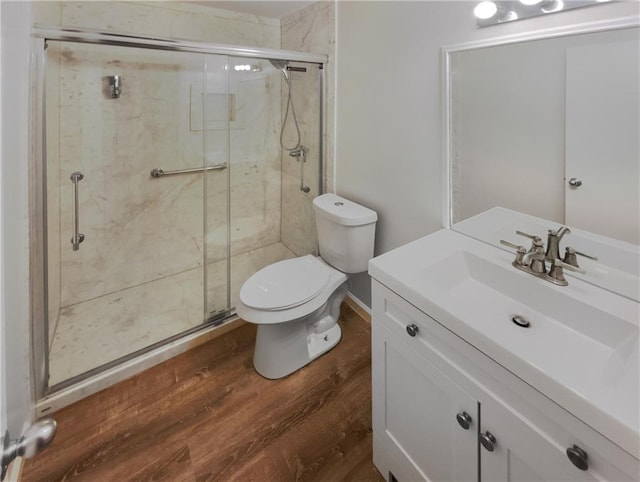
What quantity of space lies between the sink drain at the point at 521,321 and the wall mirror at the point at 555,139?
0.82 feet

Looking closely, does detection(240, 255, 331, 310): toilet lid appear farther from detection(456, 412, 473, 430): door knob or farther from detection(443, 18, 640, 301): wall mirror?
detection(456, 412, 473, 430): door knob

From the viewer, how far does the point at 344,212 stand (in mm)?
1920

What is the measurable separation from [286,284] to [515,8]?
4.91 ft

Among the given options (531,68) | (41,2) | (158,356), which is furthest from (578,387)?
(41,2)

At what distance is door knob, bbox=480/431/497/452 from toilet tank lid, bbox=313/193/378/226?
1203 mm

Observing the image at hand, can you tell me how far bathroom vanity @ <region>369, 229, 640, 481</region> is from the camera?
63 cm

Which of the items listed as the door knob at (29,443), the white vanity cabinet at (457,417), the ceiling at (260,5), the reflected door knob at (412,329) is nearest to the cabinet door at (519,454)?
the white vanity cabinet at (457,417)

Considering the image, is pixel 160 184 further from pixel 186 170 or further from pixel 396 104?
pixel 396 104

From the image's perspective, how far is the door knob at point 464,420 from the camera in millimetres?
844

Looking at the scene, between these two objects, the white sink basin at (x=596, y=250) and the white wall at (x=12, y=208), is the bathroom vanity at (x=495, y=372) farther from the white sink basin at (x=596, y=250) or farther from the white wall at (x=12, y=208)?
the white wall at (x=12, y=208)

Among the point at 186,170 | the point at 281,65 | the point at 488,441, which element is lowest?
the point at 488,441

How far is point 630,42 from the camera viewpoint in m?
0.92

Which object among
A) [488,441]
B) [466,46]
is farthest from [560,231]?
[466,46]

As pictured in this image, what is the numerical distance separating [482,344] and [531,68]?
3.17 ft
